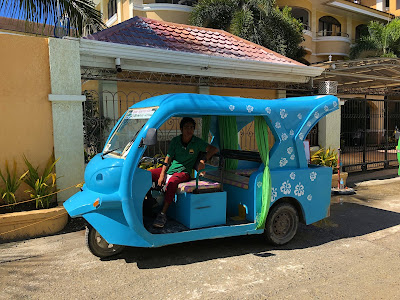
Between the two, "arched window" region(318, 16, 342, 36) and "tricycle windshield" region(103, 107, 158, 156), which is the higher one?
"arched window" region(318, 16, 342, 36)

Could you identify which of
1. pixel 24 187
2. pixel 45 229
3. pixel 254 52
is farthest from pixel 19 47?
pixel 254 52

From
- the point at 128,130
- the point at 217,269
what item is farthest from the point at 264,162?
the point at 128,130

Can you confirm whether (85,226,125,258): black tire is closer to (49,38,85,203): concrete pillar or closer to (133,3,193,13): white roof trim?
(49,38,85,203): concrete pillar

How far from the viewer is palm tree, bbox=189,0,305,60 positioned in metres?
15.3

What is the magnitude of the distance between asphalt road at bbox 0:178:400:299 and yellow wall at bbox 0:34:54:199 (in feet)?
5.00

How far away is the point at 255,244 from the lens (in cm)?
495

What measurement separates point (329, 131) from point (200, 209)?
6336 mm

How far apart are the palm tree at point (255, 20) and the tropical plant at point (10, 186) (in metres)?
12.1

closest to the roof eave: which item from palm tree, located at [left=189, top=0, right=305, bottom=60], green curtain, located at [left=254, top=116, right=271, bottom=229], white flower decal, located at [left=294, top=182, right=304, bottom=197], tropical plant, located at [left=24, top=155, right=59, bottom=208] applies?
tropical plant, located at [left=24, top=155, right=59, bottom=208]

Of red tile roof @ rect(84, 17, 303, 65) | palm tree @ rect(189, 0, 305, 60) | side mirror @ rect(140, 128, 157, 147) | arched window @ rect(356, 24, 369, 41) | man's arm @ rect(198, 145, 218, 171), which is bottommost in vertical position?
man's arm @ rect(198, 145, 218, 171)

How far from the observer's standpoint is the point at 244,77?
342 inches

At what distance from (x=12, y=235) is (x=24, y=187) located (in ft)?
2.88

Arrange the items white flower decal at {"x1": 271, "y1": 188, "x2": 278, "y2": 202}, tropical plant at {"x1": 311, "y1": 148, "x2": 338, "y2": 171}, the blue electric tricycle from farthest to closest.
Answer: tropical plant at {"x1": 311, "y1": 148, "x2": 338, "y2": 171}, white flower decal at {"x1": 271, "y1": 188, "x2": 278, "y2": 202}, the blue electric tricycle

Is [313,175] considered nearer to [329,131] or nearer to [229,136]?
[229,136]
